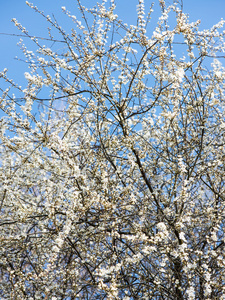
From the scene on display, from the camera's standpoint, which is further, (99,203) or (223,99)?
(223,99)

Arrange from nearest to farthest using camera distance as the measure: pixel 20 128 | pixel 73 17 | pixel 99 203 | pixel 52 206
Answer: pixel 52 206
pixel 99 203
pixel 73 17
pixel 20 128

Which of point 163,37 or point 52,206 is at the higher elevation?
point 163,37

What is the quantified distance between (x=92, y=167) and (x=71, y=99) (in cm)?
115

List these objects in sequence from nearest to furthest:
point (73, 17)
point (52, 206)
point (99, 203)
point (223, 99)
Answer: point (52, 206) → point (99, 203) → point (73, 17) → point (223, 99)

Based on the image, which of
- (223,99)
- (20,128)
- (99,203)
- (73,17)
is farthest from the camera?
(223,99)

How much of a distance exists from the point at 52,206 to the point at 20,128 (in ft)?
5.64

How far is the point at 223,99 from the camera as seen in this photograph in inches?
224

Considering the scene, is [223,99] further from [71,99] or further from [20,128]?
[20,128]

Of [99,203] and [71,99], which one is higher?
[71,99]

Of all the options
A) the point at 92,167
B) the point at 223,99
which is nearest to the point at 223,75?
the point at 223,99

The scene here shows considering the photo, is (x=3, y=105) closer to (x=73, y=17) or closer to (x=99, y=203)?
(x=73, y=17)

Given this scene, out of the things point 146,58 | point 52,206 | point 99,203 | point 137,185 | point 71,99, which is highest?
point 146,58

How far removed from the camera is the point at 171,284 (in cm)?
404

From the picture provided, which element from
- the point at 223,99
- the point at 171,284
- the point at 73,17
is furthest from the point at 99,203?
the point at 223,99
